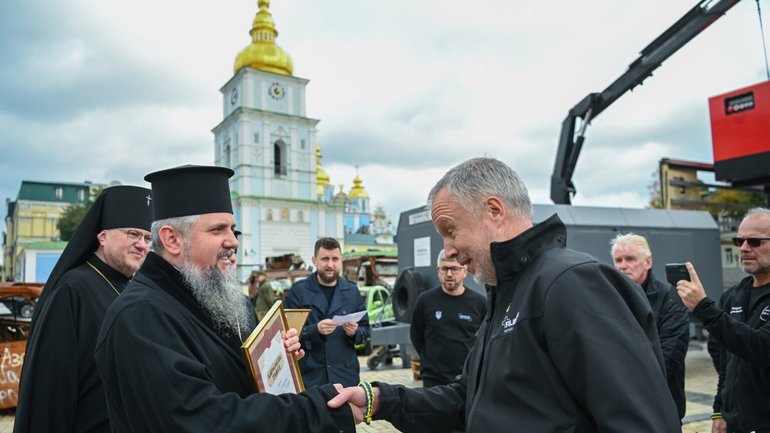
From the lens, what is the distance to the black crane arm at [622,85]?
1124cm

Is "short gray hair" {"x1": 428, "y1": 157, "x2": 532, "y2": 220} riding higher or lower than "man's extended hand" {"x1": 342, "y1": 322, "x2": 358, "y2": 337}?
higher

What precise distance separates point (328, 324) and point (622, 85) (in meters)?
10.6

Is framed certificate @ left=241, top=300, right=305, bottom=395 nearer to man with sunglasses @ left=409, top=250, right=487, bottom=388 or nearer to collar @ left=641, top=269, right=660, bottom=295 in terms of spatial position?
man with sunglasses @ left=409, top=250, right=487, bottom=388

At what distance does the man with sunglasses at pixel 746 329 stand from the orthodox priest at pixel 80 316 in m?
3.28

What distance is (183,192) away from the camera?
2371 millimetres

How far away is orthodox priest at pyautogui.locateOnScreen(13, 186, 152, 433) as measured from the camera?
2.75 metres

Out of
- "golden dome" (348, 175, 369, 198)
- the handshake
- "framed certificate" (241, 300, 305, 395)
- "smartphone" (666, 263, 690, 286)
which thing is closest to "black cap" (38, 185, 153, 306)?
"framed certificate" (241, 300, 305, 395)

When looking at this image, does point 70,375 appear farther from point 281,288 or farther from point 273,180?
point 273,180

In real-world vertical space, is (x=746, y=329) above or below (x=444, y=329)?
above

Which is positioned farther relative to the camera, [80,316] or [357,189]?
[357,189]

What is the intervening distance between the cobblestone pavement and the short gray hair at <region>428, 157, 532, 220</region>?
5589 mm

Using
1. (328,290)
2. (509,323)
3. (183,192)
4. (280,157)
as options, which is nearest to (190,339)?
Answer: (183,192)

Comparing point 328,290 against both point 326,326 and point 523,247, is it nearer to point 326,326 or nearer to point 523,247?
point 326,326

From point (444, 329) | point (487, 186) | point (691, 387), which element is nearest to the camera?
point (487, 186)
